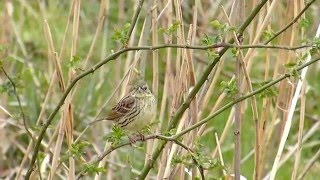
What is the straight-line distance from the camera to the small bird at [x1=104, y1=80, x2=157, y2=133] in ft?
11.2

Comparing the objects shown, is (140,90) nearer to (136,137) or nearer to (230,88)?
(136,137)

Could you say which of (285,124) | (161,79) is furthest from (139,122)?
(161,79)

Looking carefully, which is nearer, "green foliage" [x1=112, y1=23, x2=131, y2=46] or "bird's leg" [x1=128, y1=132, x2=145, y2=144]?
"green foliage" [x1=112, y1=23, x2=131, y2=46]

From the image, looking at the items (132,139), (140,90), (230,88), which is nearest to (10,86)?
(132,139)

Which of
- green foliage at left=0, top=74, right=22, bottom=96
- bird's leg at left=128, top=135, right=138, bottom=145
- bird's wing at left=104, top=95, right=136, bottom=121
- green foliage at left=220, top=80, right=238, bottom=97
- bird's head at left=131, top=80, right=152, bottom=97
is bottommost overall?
bird's leg at left=128, top=135, right=138, bottom=145

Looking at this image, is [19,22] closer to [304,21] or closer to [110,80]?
[110,80]

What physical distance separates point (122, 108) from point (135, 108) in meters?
0.08

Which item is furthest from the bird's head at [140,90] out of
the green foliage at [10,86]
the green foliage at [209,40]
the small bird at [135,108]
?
the green foliage at [209,40]

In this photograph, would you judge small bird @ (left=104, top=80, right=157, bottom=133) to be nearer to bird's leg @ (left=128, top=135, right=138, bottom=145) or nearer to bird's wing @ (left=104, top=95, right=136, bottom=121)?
bird's wing @ (left=104, top=95, right=136, bottom=121)

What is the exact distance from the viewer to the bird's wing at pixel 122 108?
3.58 metres

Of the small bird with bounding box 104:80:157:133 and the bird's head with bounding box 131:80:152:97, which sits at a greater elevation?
the bird's head with bounding box 131:80:152:97

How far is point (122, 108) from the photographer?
3.61 metres

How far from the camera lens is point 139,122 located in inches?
132

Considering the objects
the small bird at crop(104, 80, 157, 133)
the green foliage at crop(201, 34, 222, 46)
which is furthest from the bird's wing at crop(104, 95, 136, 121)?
the green foliage at crop(201, 34, 222, 46)
